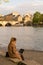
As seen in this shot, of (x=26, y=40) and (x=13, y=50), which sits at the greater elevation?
(x=13, y=50)

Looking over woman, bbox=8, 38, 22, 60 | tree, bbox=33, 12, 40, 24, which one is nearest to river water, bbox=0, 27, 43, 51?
woman, bbox=8, 38, 22, 60

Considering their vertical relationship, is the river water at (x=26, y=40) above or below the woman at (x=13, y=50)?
below

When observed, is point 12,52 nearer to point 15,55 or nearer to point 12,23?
point 15,55

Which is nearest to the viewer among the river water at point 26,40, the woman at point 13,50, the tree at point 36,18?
the woman at point 13,50

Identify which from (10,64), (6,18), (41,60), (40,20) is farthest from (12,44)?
(6,18)

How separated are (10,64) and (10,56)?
117cm

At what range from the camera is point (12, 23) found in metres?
110

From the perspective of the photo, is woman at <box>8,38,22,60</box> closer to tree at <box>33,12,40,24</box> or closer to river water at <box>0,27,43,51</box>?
river water at <box>0,27,43,51</box>

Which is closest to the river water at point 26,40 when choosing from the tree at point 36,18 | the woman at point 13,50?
the woman at point 13,50

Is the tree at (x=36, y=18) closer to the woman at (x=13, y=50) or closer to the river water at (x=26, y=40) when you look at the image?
the river water at (x=26, y=40)

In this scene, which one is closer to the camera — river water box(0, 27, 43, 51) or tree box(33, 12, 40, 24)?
river water box(0, 27, 43, 51)

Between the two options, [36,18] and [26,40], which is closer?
[26,40]

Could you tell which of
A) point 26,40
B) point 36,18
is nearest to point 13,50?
point 26,40

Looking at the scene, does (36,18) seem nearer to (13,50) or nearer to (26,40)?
(26,40)
